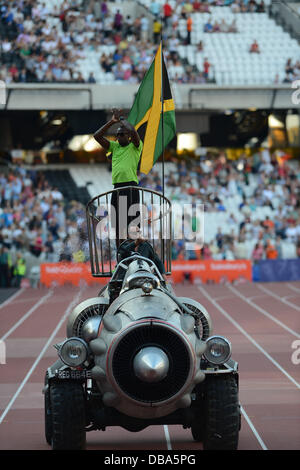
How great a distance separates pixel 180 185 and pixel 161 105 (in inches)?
871

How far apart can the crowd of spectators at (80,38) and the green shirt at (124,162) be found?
2323cm

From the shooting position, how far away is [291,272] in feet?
102

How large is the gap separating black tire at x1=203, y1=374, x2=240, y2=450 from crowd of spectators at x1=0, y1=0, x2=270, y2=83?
25.6 metres

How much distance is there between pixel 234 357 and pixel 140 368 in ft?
28.8

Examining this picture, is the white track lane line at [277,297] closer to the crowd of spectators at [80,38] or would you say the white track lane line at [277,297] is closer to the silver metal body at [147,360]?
the crowd of spectators at [80,38]

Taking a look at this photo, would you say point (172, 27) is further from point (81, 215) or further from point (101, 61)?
point (81, 215)

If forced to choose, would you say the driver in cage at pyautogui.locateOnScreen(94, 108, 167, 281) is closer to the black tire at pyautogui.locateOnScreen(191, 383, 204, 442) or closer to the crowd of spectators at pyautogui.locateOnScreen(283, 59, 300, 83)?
the black tire at pyautogui.locateOnScreen(191, 383, 204, 442)

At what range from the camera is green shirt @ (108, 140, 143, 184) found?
33.0 ft

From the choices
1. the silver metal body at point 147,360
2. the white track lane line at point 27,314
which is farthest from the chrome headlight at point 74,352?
the white track lane line at point 27,314

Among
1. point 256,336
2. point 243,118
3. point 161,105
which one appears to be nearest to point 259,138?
point 243,118

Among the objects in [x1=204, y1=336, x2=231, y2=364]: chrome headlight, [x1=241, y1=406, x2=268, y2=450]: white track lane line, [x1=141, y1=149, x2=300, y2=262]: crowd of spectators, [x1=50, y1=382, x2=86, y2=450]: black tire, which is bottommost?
[x1=141, y1=149, x2=300, y2=262]: crowd of spectators

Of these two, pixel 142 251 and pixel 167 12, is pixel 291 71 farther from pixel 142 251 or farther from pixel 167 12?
pixel 142 251

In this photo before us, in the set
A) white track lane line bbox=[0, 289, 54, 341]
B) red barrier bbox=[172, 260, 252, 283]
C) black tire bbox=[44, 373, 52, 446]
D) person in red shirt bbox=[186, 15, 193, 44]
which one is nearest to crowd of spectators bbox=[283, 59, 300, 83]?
person in red shirt bbox=[186, 15, 193, 44]

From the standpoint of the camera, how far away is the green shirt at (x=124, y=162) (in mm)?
10062
